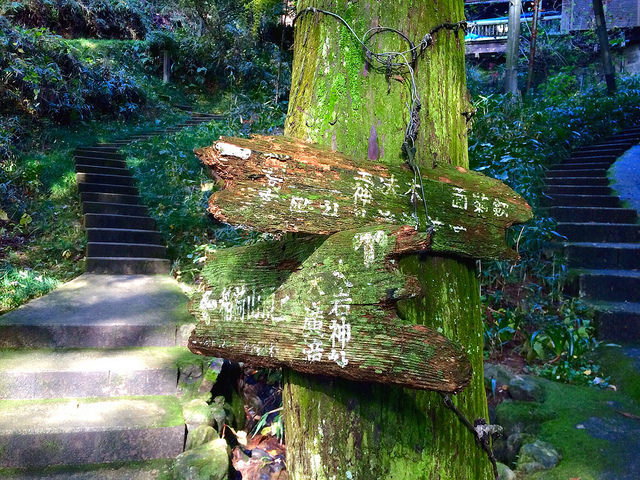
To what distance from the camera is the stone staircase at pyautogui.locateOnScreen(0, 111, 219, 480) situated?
3.07 m

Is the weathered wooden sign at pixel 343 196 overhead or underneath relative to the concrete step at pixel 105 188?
underneath

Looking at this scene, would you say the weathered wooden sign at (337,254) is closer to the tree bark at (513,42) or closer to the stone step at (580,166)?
the stone step at (580,166)

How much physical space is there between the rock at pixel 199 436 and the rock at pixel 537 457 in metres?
2.01

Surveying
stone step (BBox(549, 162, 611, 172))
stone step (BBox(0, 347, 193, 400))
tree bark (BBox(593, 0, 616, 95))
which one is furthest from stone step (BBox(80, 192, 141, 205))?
tree bark (BBox(593, 0, 616, 95))

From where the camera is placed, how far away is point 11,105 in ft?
27.5

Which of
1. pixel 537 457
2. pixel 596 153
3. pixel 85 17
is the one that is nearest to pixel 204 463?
pixel 537 457

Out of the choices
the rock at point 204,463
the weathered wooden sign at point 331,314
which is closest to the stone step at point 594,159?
the rock at point 204,463

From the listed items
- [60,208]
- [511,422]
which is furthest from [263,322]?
[60,208]

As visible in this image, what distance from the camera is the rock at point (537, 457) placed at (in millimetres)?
2619

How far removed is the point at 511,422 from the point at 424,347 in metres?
2.43

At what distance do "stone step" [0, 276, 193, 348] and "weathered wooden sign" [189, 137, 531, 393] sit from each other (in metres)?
3.06

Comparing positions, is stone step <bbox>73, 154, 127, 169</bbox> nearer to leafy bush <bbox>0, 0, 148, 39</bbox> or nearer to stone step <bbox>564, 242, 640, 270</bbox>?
stone step <bbox>564, 242, 640, 270</bbox>

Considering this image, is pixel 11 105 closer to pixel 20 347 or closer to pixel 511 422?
pixel 20 347

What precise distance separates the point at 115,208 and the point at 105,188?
68 cm
